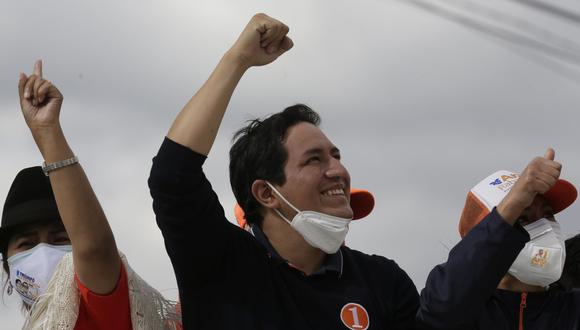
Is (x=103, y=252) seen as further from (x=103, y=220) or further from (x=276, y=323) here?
(x=276, y=323)

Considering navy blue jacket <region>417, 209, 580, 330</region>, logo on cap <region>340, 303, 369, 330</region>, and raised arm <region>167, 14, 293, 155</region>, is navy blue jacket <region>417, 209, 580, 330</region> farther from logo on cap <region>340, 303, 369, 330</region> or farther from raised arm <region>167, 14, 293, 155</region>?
raised arm <region>167, 14, 293, 155</region>

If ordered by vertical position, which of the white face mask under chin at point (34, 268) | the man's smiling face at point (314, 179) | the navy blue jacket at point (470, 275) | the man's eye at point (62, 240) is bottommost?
the white face mask under chin at point (34, 268)

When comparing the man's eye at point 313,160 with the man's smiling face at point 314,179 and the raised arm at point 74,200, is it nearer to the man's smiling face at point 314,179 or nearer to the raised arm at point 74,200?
the man's smiling face at point 314,179

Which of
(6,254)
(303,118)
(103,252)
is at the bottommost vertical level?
(6,254)

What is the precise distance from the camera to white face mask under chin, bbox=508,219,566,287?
16.2 ft

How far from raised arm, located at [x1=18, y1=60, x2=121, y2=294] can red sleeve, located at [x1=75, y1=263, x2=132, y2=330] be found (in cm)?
3

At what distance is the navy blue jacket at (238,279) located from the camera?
12.6 ft

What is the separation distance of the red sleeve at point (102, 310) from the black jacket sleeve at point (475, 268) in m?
1.27

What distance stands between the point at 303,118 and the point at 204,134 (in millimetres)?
998

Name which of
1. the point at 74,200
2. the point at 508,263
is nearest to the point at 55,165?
the point at 74,200

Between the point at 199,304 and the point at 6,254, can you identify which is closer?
the point at 199,304

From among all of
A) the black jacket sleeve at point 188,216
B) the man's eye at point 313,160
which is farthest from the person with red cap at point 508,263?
the black jacket sleeve at point 188,216

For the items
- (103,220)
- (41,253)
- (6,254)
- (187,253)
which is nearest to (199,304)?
(187,253)

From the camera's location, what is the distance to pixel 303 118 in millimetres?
4766
